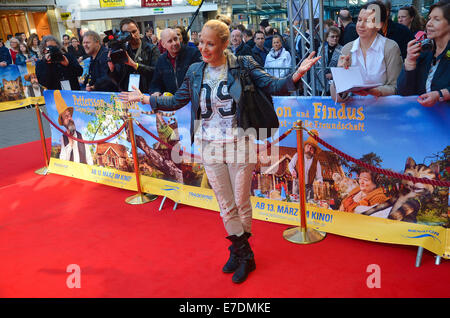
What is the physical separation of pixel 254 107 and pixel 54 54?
14.7 feet

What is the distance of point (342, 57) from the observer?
375cm

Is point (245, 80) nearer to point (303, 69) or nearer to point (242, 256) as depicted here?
point (303, 69)

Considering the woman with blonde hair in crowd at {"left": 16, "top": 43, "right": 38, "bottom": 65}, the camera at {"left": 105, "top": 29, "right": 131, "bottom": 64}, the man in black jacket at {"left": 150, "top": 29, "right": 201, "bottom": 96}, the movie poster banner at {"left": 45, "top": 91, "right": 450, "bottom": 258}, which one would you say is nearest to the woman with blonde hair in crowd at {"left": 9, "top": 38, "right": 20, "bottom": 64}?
the woman with blonde hair in crowd at {"left": 16, "top": 43, "right": 38, "bottom": 65}

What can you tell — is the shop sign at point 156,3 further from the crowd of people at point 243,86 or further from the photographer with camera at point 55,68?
the crowd of people at point 243,86

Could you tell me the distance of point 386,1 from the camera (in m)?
4.27

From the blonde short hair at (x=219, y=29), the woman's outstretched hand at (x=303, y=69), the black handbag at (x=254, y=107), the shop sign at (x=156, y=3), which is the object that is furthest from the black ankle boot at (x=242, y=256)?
the shop sign at (x=156, y=3)

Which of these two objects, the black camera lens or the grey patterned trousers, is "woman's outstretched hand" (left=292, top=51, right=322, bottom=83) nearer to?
the grey patterned trousers

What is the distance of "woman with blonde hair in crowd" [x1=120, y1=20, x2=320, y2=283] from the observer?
317cm

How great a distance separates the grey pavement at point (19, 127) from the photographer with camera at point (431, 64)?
816cm

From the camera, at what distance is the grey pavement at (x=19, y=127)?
9.58 meters

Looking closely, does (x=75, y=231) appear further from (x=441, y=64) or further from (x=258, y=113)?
(x=441, y=64)

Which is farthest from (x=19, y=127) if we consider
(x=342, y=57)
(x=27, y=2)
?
(x=27, y=2)

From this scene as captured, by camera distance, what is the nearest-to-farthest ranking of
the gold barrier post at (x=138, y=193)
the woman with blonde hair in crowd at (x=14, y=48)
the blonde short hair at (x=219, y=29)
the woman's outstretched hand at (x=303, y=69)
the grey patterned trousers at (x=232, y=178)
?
the woman's outstretched hand at (x=303, y=69)
the blonde short hair at (x=219, y=29)
the grey patterned trousers at (x=232, y=178)
the gold barrier post at (x=138, y=193)
the woman with blonde hair in crowd at (x=14, y=48)
